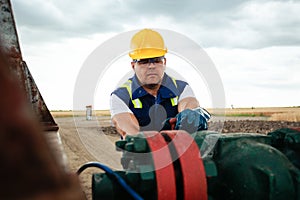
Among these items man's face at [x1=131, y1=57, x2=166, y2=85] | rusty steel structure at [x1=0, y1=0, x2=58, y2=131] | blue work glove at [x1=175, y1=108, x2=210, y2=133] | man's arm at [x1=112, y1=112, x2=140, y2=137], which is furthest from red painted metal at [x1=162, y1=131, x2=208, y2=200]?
man's face at [x1=131, y1=57, x2=166, y2=85]

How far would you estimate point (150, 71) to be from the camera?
13.8ft

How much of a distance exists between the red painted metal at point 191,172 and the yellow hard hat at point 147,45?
2.67 m

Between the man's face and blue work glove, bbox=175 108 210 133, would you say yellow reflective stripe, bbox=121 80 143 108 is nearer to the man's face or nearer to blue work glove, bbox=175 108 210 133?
the man's face

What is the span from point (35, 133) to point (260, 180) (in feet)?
4.88

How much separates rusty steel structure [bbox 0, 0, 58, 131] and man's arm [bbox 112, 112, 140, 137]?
1.31 m

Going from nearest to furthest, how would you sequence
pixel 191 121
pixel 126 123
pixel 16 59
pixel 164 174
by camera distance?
1. pixel 164 174
2. pixel 191 121
3. pixel 16 59
4. pixel 126 123

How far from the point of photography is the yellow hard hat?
170 inches

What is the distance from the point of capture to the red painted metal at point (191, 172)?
1654 mm

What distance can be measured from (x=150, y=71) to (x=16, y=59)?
1996 mm

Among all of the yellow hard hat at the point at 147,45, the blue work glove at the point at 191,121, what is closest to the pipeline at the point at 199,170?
the blue work glove at the point at 191,121

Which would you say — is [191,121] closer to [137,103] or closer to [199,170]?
[199,170]

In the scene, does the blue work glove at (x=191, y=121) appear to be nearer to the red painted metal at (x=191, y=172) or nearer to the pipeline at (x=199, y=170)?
the pipeline at (x=199, y=170)

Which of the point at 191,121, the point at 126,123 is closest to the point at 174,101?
the point at 126,123

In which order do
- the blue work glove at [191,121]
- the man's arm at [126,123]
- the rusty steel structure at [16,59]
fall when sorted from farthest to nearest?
the man's arm at [126,123] → the rusty steel structure at [16,59] → the blue work glove at [191,121]
